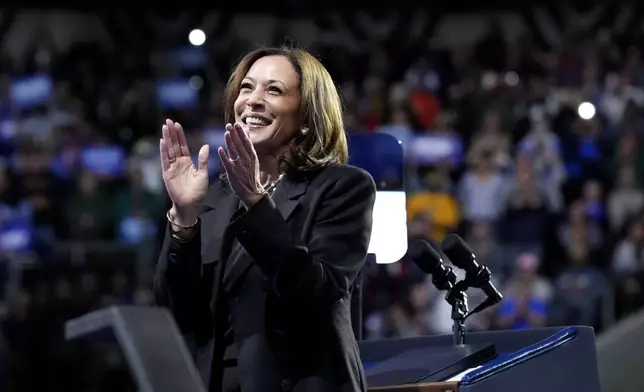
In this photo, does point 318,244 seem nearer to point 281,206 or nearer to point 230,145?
point 281,206

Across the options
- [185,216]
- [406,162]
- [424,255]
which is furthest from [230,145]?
[406,162]

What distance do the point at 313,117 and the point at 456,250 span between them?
0.67 metres

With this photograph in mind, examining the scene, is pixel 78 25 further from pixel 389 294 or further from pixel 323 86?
pixel 323 86

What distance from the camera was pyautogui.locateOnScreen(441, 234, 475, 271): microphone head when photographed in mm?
3127

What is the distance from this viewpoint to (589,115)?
9.96m

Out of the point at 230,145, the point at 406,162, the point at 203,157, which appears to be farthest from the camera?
the point at 406,162

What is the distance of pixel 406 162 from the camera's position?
922 cm

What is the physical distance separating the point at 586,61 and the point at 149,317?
10.0 m

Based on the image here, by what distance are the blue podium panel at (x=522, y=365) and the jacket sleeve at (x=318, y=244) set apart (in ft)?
1.36

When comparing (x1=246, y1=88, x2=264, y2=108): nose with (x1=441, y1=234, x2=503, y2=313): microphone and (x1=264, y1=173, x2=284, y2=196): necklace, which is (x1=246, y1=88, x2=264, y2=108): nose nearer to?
(x1=264, y1=173, x2=284, y2=196): necklace

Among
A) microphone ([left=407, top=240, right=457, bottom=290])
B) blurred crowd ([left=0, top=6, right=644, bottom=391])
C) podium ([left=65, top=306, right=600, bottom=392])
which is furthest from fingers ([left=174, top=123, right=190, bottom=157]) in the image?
blurred crowd ([left=0, top=6, right=644, bottom=391])

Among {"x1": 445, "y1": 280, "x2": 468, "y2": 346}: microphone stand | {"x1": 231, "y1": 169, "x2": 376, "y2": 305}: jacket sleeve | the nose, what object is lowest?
{"x1": 445, "y1": 280, "x2": 468, "y2": 346}: microphone stand

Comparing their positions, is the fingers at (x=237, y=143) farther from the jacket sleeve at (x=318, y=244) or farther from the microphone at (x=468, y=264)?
the microphone at (x=468, y=264)

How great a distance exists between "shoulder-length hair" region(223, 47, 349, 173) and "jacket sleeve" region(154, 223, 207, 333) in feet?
0.87
